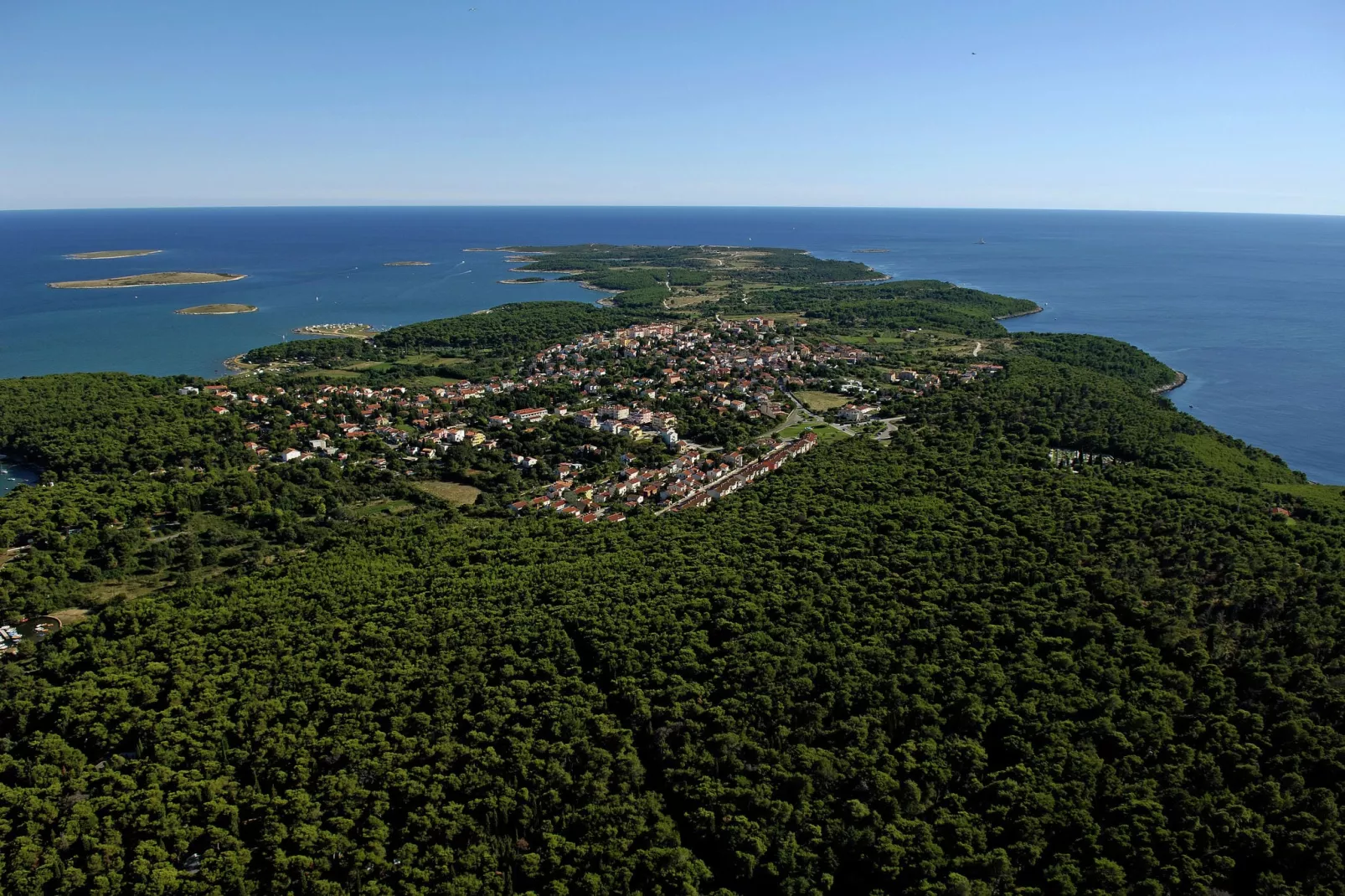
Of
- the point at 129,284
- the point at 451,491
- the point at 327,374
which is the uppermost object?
the point at 129,284

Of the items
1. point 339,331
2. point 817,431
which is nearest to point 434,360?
point 339,331

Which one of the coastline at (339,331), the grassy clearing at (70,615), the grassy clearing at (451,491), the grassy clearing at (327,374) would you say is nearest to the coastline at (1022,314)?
the grassy clearing at (327,374)

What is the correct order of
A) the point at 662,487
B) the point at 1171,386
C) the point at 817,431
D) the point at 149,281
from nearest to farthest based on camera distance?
1. the point at 662,487
2. the point at 817,431
3. the point at 1171,386
4. the point at 149,281

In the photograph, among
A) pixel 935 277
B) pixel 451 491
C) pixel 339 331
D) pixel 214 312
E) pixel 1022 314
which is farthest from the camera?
pixel 935 277

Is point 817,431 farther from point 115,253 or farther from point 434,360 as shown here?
point 115,253

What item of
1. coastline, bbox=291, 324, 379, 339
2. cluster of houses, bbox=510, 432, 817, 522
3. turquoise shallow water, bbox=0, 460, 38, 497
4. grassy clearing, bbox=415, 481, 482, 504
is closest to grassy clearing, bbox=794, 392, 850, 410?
cluster of houses, bbox=510, 432, 817, 522

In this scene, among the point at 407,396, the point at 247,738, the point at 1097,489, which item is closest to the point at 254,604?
the point at 247,738

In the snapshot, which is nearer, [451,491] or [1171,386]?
[451,491]
